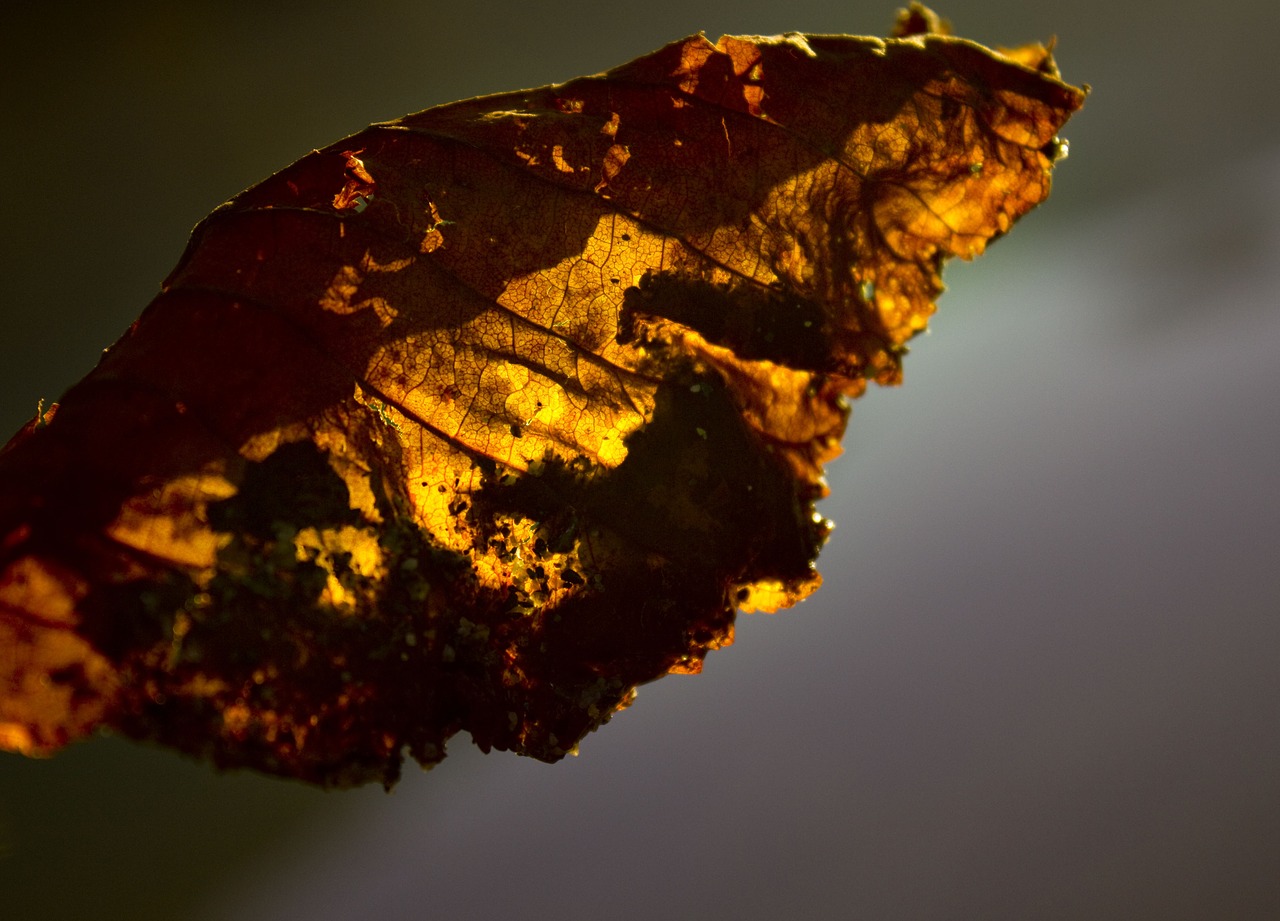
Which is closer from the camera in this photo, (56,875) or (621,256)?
(621,256)

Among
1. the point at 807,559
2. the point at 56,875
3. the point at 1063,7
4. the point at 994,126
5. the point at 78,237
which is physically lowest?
the point at 56,875

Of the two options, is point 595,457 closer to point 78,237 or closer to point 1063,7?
point 78,237

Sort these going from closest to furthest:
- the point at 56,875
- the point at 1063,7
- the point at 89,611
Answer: the point at 89,611, the point at 56,875, the point at 1063,7

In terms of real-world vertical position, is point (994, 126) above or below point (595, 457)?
above

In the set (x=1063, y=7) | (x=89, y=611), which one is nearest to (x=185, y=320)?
(x=89, y=611)

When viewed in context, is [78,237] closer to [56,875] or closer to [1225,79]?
[56,875]

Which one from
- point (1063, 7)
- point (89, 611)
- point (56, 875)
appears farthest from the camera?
point (1063, 7)
